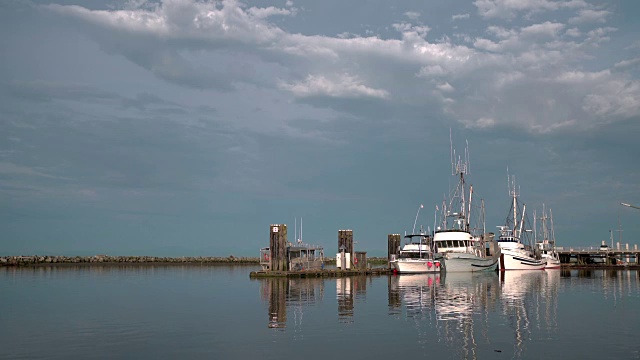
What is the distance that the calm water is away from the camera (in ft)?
76.4

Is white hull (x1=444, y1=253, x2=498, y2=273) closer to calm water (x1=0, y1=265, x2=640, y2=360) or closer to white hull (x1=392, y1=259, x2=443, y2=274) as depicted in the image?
white hull (x1=392, y1=259, x2=443, y2=274)

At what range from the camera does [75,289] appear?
55.7m

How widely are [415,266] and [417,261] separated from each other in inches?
35.5

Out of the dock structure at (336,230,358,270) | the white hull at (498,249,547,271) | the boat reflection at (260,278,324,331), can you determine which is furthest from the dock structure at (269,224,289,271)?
the white hull at (498,249,547,271)

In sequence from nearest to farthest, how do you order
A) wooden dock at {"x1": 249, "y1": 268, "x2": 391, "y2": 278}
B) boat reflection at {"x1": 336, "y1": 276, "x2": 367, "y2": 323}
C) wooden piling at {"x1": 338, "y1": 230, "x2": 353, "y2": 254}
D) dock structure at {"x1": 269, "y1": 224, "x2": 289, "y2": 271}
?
boat reflection at {"x1": 336, "y1": 276, "x2": 367, "y2": 323} → dock structure at {"x1": 269, "y1": 224, "x2": 289, "y2": 271} → wooden dock at {"x1": 249, "y1": 268, "x2": 391, "y2": 278} → wooden piling at {"x1": 338, "y1": 230, "x2": 353, "y2": 254}

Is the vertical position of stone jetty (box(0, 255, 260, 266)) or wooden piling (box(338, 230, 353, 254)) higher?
wooden piling (box(338, 230, 353, 254))

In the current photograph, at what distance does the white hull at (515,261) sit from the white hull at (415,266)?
23.9 meters

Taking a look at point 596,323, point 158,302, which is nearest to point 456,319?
point 596,323

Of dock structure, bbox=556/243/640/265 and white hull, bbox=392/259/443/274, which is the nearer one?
white hull, bbox=392/259/443/274

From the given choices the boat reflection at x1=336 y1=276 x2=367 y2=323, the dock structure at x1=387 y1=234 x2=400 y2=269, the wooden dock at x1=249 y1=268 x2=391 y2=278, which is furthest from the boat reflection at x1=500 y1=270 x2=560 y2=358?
the dock structure at x1=387 y1=234 x2=400 y2=269

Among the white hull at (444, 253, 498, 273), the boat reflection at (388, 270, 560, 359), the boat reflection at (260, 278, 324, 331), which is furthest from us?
the white hull at (444, 253, 498, 273)

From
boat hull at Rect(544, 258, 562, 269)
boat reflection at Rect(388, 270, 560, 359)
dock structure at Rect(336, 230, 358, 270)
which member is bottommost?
boat hull at Rect(544, 258, 562, 269)

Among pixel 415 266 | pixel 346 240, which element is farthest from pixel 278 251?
pixel 415 266

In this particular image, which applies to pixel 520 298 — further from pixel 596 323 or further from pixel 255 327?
pixel 255 327
